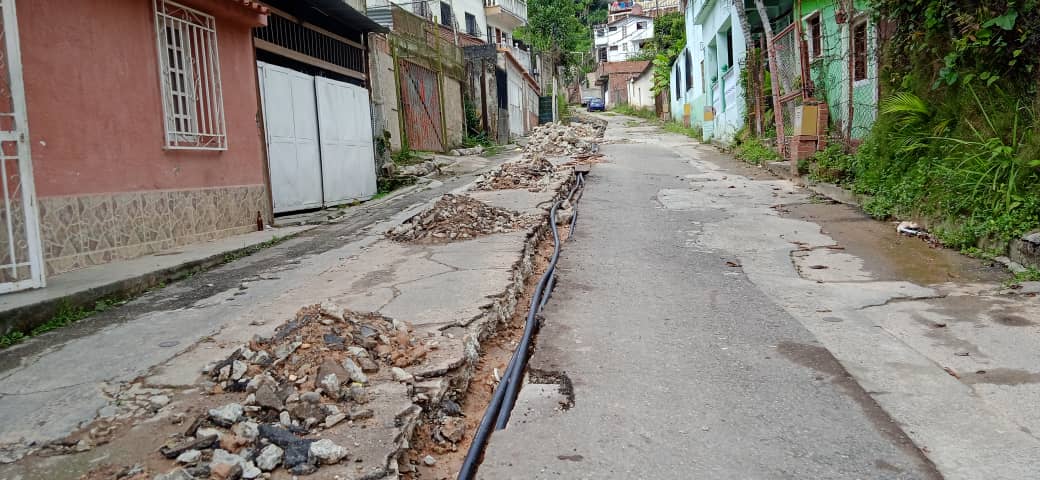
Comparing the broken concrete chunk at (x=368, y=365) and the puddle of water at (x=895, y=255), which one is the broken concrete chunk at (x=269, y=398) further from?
the puddle of water at (x=895, y=255)

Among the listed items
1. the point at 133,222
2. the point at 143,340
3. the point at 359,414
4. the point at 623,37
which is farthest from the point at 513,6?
the point at 359,414

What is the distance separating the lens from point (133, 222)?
6.75 meters

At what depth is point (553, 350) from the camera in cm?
395

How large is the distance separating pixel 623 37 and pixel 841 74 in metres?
56.9

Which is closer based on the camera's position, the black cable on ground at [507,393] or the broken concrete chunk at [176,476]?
the broken concrete chunk at [176,476]

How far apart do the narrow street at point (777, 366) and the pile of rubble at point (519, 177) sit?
418cm

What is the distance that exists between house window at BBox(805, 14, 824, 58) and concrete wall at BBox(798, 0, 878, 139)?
2.3 inches

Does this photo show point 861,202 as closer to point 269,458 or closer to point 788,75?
point 788,75

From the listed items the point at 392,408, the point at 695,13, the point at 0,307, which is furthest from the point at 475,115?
the point at 392,408

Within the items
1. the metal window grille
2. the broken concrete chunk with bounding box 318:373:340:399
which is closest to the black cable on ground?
the broken concrete chunk with bounding box 318:373:340:399

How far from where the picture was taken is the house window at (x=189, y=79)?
727 centimetres

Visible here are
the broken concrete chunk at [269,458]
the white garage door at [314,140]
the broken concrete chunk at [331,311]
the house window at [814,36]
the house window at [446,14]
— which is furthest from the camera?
the house window at [446,14]

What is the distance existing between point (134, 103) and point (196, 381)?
4629 mm

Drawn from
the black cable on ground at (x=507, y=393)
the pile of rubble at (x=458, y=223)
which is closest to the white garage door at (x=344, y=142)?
the pile of rubble at (x=458, y=223)
